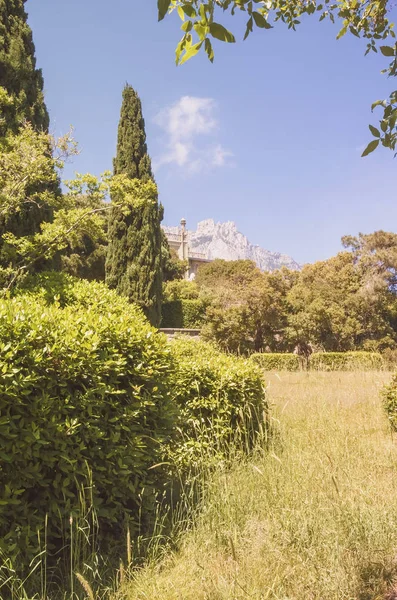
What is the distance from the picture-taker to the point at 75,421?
2.77 metres

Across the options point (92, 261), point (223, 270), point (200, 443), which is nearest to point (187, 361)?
point (200, 443)

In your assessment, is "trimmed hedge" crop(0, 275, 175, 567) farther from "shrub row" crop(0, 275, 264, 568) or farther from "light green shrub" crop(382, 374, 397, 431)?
"light green shrub" crop(382, 374, 397, 431)

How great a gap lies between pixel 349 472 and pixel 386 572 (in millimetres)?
1143

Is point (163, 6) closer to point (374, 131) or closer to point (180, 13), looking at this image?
point (180, 13)

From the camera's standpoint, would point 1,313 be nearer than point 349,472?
Yes

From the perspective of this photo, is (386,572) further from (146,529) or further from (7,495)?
(7,495)

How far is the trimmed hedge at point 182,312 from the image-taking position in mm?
27938

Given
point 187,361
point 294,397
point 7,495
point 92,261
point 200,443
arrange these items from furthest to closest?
point 92,261 < point 294,397 < point 187,361 < point 200,443 < point 7,495

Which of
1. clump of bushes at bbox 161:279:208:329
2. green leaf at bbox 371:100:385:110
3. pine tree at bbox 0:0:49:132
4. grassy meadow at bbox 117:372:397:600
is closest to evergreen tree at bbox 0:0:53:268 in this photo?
pine tree at bbox 0:0:49:132

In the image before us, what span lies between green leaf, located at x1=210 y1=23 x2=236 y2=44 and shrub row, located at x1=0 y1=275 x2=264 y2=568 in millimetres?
1987

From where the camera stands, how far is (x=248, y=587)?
7.62 feet

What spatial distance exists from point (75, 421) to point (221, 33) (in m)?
2.25

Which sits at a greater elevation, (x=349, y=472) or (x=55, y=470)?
(x=55, y=470)

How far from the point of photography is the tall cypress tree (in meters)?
18.9
